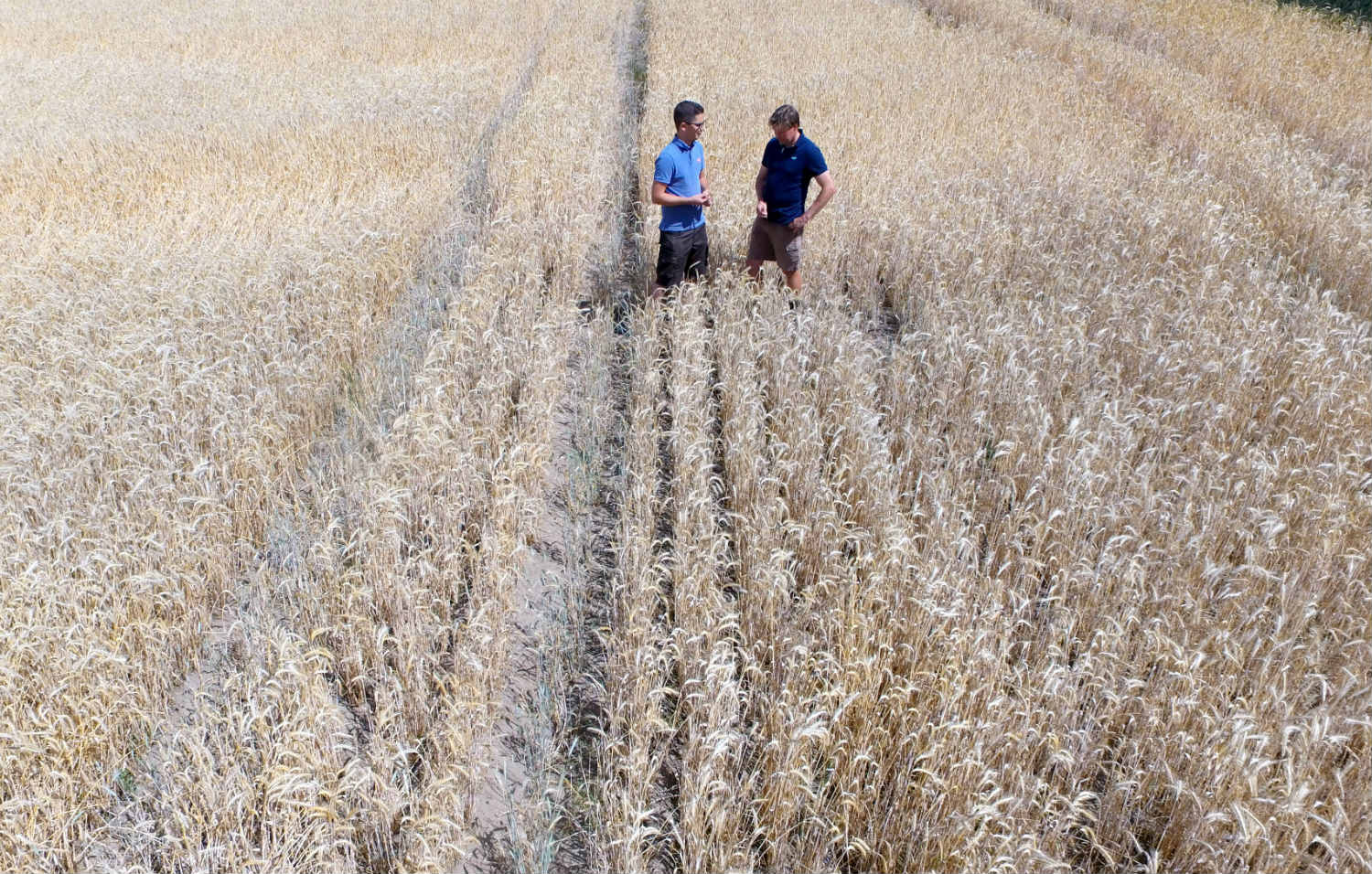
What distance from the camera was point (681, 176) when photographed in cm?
586

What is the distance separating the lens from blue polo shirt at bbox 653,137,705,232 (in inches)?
225

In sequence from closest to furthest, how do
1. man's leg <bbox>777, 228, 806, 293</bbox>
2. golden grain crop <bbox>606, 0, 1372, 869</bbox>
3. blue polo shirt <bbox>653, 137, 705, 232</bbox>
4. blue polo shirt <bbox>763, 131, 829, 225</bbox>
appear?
1. golden grain crop <bbox>606, 0, 1372, 869</bbox>
2. blue polo shirt <bbox>653, 137, 705, 232</bbox>
3. blue polo shirt <bbox>763, 131, 829, 225</bbox>
4. man's leg <bbox>777, 228, 806, 293</bbox>

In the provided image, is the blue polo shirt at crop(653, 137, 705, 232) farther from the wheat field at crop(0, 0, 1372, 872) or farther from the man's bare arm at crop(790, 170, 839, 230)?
the man's bare arm at crop(790, 170, 839, 230)

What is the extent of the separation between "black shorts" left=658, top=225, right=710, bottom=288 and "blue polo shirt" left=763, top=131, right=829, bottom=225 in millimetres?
595

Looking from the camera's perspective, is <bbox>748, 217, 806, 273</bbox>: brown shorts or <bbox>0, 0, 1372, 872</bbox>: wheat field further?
<bbox>748, 217, 806, 273</bbox>: brown shorts

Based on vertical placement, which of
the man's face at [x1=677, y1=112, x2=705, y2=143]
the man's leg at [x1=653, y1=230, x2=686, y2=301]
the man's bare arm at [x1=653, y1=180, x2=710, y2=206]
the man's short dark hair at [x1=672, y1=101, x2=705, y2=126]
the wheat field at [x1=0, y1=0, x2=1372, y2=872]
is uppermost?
the man's short dark hair at [x1=672, y1=101, x2=705, y2=126]

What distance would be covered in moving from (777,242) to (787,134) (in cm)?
84

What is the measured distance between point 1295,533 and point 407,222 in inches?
295

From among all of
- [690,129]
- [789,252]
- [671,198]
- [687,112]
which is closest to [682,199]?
[671,198]

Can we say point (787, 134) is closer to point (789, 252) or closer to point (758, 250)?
point (789, 252)

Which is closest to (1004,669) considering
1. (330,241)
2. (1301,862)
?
(1301,862)

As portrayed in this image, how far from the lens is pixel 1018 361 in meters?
5.31

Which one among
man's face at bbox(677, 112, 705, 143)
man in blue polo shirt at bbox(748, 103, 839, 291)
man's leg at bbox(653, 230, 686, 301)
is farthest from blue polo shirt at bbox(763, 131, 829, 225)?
man's leg at bbox(653, 230, 686, 301)

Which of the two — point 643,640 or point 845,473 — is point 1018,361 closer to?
point 845,473
